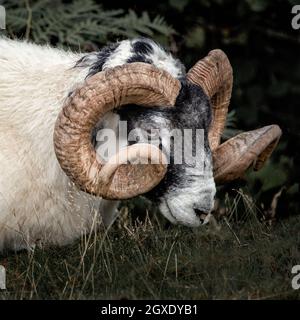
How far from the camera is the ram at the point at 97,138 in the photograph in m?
7.51

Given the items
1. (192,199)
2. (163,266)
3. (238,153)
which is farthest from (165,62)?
(163,266)

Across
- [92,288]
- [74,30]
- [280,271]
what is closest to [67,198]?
[92,288]

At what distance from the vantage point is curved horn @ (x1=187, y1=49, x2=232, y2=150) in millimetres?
8352

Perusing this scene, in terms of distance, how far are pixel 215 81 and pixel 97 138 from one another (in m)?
1.28

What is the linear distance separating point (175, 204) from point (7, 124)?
1652 millimetres

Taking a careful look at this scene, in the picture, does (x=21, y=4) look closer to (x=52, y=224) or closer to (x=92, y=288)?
(x=52, y=224)

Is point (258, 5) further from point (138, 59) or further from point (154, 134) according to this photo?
point (154, 134)

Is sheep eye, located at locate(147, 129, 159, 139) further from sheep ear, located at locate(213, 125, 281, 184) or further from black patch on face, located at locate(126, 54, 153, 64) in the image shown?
sheep ear, located at locate(213, 125, 281, 184)

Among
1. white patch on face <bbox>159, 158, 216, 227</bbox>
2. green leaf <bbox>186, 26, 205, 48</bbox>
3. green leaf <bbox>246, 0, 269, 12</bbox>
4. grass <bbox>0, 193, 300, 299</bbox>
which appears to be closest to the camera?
grass <bbox>0, 193, 300, 299</bbox>

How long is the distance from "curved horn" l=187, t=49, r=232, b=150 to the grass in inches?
31.5

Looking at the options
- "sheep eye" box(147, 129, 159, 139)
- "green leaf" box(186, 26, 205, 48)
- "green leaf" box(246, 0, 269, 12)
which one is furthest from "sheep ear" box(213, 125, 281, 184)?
"green leaf" box(186, 26, 205, 48)

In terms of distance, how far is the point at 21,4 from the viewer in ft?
42.4

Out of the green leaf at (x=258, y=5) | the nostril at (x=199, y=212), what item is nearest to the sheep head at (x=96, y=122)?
the nostril at (x=199, y=212)

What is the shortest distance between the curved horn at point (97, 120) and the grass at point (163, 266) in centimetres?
47
